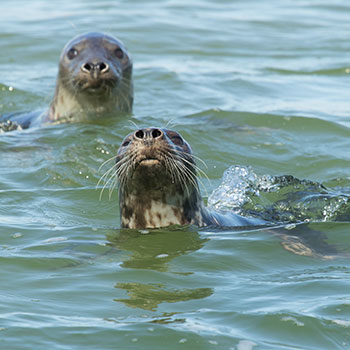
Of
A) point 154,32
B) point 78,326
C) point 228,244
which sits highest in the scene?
point 154,32

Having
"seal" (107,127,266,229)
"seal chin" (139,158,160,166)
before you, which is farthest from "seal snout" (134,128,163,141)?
"seal chin" (139,158,160,166)

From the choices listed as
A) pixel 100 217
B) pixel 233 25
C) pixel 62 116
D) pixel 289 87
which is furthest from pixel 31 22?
pixel 100 217

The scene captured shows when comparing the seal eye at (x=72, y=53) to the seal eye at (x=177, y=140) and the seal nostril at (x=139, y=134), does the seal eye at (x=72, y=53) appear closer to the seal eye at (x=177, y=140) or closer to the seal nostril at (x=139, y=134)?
the seal eye at (x=177, y=140)

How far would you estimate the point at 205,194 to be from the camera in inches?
348

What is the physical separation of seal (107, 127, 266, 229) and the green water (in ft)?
0.51

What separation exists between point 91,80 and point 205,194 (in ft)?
7.78

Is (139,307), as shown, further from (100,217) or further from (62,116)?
(62,116)

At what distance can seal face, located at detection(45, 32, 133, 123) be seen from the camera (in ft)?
34.2

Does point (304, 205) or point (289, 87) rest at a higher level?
point (289, 87)

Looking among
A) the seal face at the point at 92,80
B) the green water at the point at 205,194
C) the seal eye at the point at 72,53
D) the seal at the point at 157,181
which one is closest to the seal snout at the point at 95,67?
the seal face at the point at 92,80

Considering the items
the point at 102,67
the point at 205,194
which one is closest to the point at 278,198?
the point at 205,194

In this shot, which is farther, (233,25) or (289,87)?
(233,25)

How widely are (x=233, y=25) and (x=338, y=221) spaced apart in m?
12.5

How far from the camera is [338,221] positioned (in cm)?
757
